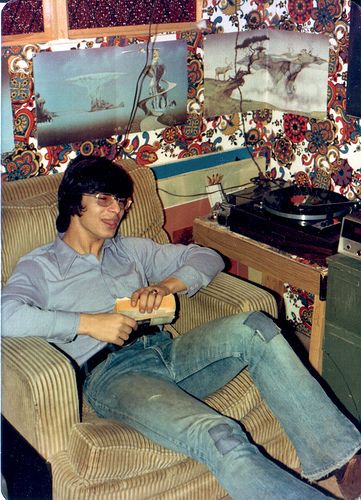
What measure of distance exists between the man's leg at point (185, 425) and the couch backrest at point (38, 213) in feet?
1.53

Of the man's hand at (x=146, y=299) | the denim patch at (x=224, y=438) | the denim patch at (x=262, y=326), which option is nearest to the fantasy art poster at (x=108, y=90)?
the man's hand at (x=146, y=299)

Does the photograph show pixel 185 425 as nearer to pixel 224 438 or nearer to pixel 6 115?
pixel 224 438

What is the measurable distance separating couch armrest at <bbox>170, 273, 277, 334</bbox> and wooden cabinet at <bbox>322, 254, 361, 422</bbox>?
0.27 m

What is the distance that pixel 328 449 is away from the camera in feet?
5.98

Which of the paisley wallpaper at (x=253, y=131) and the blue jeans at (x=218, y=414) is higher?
the paisley wallpaper at (x=253, y=131)

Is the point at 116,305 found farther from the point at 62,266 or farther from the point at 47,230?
the point at 47,230

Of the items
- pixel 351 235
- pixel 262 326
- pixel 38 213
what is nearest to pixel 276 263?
pixel 351 235

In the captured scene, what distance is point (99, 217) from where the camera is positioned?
208 cm

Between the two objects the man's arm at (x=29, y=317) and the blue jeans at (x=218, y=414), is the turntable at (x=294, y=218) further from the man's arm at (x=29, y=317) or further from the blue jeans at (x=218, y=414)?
the man's arm at (x=29, y=317)

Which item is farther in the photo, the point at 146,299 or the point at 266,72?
the point at 266,72

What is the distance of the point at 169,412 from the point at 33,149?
3.72 ft

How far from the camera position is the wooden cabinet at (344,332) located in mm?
2332

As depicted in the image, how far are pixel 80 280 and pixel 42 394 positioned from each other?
0.45m

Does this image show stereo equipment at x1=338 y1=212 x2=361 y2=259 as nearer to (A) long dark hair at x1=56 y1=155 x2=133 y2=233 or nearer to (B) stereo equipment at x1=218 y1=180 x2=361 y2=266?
(B) stereo equipment at x1=218 y1=180 x2=361 y2=266
